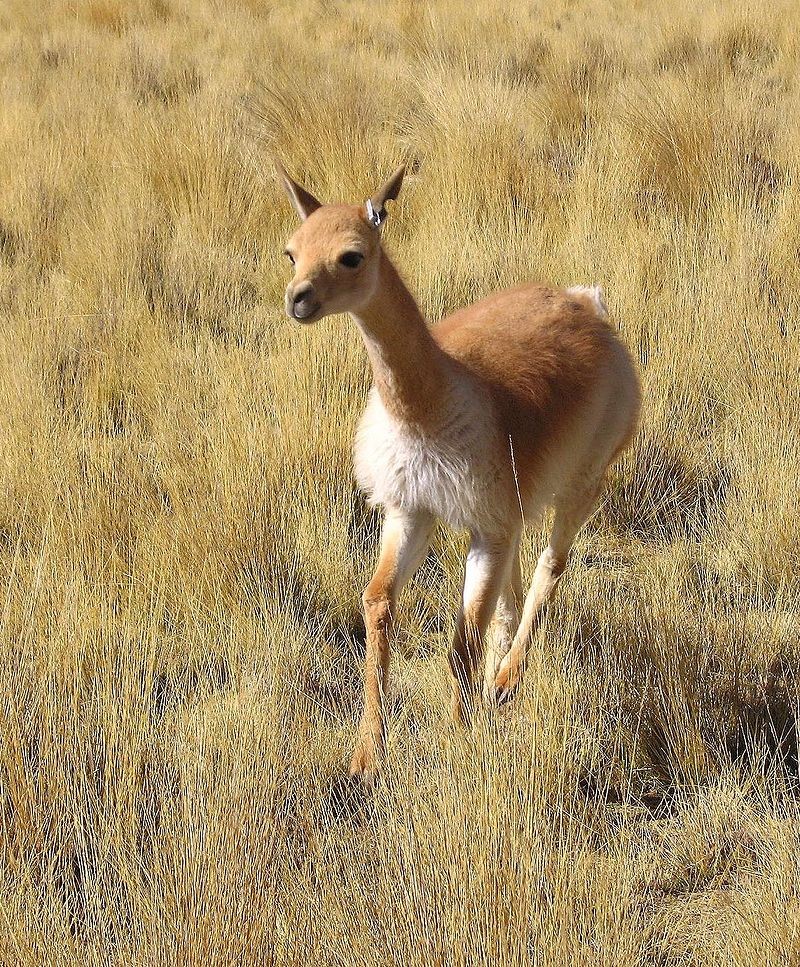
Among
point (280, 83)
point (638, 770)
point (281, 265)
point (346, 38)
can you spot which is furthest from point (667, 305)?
point (346, 38)

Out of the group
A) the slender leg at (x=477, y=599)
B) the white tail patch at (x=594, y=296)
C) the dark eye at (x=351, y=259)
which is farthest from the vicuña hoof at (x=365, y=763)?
the white tail patch at (x=594, y=296)

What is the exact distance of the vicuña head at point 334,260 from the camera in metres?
2.43

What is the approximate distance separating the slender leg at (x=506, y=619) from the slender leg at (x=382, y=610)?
0.61 m

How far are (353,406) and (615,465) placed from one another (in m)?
1.01

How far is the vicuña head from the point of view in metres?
2.43

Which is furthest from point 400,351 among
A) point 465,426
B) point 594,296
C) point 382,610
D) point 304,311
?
point 594,296

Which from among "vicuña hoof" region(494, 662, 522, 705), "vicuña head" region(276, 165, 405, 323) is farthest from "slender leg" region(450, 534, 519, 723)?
"vicuña head" region(276, 165, 405, 323)

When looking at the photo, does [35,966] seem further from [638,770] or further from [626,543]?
[626,543]

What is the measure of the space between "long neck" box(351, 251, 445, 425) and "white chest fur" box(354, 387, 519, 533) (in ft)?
0.18

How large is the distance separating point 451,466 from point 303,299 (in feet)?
2.11

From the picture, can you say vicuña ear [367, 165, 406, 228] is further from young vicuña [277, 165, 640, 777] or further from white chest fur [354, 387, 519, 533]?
white chest fur [354, 387, 519, 533]

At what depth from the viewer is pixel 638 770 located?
8.95ft

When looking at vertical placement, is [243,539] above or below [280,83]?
below

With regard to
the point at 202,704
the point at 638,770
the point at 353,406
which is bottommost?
the point at 638,770
